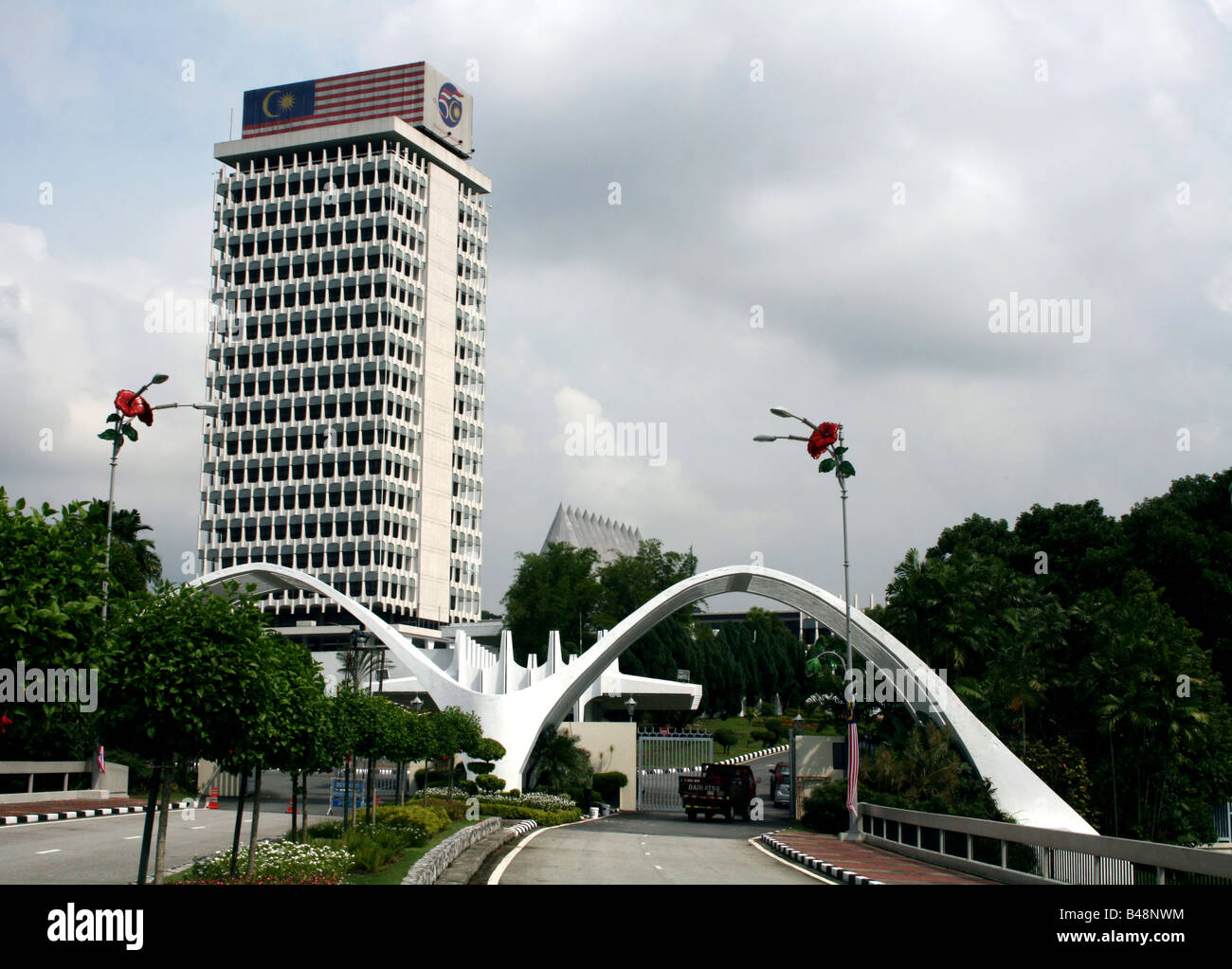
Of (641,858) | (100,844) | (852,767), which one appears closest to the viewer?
(641,858)

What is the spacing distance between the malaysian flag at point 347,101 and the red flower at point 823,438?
79.6 metres

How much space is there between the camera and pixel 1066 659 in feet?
153

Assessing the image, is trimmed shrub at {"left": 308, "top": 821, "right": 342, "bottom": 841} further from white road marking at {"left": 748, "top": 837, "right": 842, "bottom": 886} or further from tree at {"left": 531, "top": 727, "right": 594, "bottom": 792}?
tree at {"left": 531, "top": 727, "right": 594, "bottom": 792}

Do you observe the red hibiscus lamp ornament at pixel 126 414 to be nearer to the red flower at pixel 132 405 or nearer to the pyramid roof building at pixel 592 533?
the red flower at pixel 132 405

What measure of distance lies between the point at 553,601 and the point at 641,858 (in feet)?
244

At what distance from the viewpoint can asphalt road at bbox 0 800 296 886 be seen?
19.5 meters

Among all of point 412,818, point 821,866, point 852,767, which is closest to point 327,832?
point 412,818

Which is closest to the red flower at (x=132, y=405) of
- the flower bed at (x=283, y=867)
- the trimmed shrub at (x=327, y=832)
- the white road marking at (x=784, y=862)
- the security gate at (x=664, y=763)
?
the trimmed shrub at (x=327, y=832)

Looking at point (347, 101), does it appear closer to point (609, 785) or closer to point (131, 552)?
point (131, 552)

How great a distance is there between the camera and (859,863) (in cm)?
2394

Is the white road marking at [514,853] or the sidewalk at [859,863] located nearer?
the white road marking at [514,853]

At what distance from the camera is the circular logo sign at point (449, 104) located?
106188 mm
